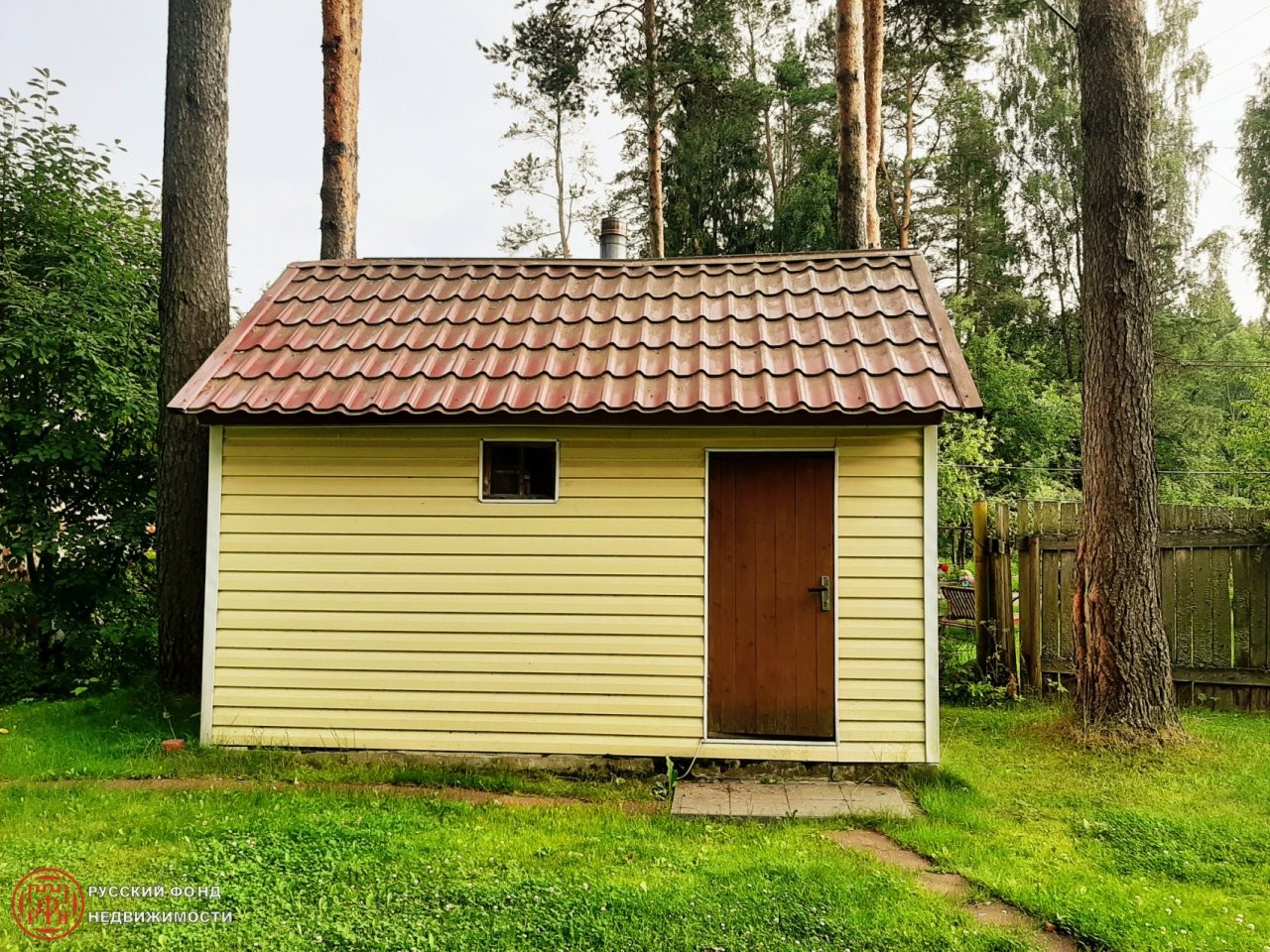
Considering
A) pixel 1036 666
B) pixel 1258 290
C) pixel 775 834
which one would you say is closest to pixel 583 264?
pixel 775 834

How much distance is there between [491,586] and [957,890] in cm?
354

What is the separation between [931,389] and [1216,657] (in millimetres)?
4145

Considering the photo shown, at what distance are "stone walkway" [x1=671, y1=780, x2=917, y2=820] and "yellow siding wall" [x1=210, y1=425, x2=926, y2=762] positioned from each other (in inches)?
13.3

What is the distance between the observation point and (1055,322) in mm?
23453

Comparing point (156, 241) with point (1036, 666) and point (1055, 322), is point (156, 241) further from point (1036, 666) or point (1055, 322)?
point (1055, 322)

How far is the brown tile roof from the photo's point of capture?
17.8 feet

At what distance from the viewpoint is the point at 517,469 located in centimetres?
584

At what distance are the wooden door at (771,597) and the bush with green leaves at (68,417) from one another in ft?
20.3

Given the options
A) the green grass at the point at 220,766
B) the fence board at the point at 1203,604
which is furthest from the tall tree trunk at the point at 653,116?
the green grass at the point at 220,766

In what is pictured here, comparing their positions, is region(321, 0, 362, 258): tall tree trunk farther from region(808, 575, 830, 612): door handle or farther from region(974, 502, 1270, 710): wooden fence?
region(974, 502, 1270, 710): wooden fence

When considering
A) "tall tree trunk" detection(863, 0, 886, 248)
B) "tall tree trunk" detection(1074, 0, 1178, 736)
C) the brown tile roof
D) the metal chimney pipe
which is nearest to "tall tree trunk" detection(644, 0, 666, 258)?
"tall tree trunk" detection(863, 0, 886, 248)

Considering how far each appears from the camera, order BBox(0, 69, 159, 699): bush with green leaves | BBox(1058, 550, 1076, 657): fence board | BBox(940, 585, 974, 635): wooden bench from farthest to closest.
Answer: BBox(940, 585, 974, 635): wooden bench
BBox(0, 69, 159, 699): bush with green leaves
BBox(1058, 550, 1076, 657): fence board

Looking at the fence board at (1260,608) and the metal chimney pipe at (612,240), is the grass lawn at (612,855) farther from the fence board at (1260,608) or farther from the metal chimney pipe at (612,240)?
the metal chimney pipe at (612,240)

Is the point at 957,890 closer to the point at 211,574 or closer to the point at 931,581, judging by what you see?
the point at 931,581
